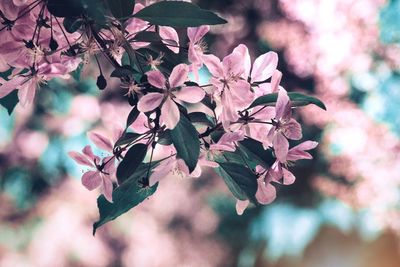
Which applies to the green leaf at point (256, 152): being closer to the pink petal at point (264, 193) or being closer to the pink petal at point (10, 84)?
the pink petal at point (264, 193)

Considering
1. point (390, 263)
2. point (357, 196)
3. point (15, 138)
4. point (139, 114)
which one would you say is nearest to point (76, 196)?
point (15, 138)

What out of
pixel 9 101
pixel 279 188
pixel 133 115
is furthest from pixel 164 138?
pixel 279 188

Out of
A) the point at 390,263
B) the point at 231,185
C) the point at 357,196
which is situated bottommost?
the point at 390,263

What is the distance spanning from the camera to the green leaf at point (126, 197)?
0.42m

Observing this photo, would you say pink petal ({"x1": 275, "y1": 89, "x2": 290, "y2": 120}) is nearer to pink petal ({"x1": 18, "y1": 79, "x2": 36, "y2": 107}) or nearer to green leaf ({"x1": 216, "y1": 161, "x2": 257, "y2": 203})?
green leaf ({"x1": 216, "y1": 161, "x2": 257, "y2": 203})

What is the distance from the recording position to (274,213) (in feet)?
9.51

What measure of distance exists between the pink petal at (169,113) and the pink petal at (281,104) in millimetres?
64

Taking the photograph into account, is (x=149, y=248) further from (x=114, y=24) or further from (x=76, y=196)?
(x=114, y=24)

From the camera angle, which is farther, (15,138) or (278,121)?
(15,138)

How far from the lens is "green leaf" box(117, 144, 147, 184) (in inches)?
15.6

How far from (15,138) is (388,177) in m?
1.79

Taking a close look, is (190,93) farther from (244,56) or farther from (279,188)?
(279,188)

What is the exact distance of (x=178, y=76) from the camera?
1.24 feet

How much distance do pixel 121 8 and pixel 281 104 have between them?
117 millimetres
